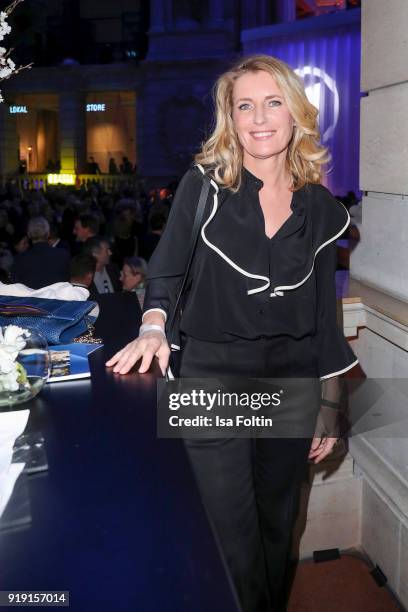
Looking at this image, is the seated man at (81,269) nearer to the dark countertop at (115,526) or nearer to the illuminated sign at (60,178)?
the dark countertop at (115,526)

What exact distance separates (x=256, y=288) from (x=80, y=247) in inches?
248

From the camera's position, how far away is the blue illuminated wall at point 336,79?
623 inches

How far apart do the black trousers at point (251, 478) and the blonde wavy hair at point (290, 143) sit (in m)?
0.50

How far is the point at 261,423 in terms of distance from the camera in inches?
79.1

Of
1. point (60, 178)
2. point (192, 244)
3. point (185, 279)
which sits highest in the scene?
point (60, 178)

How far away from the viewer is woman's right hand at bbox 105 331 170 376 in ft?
5.78

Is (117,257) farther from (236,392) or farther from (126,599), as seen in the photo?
(126,599)

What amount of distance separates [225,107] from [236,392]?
86 centimetres

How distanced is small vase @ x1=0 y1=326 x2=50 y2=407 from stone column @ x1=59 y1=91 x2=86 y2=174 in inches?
1024

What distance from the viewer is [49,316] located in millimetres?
2045

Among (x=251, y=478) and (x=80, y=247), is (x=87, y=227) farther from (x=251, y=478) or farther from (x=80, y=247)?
(x=251, y=478)

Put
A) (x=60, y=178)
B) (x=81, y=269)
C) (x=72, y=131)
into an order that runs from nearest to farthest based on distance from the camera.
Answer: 1. (x=81, y=269)
2. (x=60, y=178)
3. (x=72, y=131)

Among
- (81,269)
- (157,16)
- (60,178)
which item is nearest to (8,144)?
(60,178)

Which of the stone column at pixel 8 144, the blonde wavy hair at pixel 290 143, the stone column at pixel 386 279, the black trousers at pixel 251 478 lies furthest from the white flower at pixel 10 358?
the stone column at pixel 8 144
